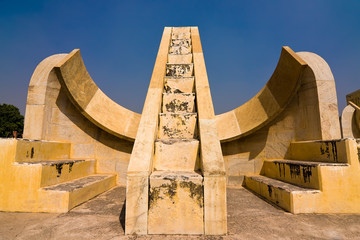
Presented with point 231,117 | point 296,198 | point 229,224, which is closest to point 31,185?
point 229,224

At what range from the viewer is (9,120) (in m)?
25.1

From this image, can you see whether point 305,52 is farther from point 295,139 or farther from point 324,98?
point 295,139

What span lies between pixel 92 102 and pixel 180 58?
254 centimetres

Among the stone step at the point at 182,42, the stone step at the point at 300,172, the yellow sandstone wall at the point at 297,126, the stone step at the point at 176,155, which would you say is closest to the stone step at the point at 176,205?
the stone step at the point at 176,155

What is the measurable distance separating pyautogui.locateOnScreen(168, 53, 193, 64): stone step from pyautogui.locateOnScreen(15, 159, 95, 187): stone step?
3.25 m

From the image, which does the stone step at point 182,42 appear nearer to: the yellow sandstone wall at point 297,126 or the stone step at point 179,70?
the stone step at point 179,70

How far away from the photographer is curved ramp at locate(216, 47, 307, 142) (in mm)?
4145

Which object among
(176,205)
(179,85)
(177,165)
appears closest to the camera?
(176,205)

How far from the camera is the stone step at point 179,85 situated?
3960mm

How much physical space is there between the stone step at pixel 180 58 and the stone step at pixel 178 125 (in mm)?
2269

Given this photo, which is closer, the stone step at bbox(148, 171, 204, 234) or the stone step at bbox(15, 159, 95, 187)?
the stone step at bbox(148, 171, 204, 234)

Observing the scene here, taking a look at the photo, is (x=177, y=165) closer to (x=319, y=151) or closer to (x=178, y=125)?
(x=178, y=125)

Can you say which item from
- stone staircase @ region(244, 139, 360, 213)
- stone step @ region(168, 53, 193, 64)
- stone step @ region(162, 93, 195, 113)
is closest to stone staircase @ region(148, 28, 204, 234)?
stone step @ region(162, 93, 195, 113)

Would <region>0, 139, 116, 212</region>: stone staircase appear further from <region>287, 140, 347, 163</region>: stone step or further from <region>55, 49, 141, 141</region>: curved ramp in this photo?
<region>287, 140, 347, 163</region>: stone step
